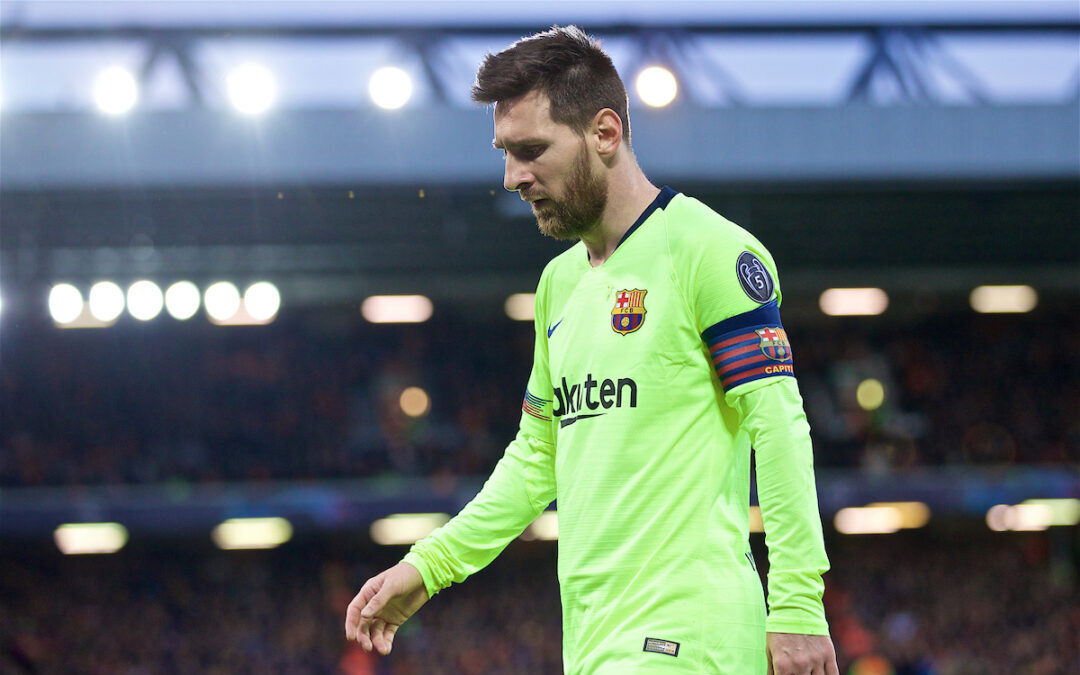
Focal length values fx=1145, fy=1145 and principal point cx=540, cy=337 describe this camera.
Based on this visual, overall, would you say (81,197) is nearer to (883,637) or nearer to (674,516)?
(674,516)

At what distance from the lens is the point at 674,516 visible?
212 centimetres

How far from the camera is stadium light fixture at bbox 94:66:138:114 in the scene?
11180 millimetres

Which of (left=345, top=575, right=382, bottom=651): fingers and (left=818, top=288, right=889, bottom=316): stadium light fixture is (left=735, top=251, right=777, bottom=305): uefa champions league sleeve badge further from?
(left=818, top=288, right=889, bottom=316): stadium light fixture

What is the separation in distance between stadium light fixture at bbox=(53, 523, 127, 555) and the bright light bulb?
3791 millimetres

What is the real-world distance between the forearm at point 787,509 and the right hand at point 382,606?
0.77m

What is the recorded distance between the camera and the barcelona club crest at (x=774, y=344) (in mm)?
2070

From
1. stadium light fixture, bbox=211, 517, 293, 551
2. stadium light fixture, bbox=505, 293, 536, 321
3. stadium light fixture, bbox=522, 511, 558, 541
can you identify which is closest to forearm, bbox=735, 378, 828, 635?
stadium light fixture, bbox=211, 517, 293, 551

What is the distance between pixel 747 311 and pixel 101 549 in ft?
59.5

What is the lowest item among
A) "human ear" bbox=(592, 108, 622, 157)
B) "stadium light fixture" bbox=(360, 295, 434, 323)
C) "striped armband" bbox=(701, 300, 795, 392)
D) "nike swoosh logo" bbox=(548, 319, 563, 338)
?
"striped armband" bbox=(701, 300, 795, 392)

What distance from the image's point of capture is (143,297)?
1433 cm

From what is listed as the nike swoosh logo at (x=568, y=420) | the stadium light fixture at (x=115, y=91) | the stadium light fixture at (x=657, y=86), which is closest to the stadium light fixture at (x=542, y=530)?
the stadium light fixture at (x=657, y=86)

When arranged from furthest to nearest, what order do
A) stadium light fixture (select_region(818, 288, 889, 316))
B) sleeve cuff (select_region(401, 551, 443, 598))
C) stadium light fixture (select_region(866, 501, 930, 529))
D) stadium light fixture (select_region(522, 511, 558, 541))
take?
stadium light fixture (select_region(818, 288, 889, 316))
stadium light fixture (select_region(522, 511, 558, 541))
stadium light fixture (select_region(866, 501, 930, 529))
sleeve cuff (select_region(401, 551, 443, 598))

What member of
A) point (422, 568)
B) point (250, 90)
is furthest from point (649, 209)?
point (250, 90)

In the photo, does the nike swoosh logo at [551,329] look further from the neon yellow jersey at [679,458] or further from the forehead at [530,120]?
the forehead at [530,120]
